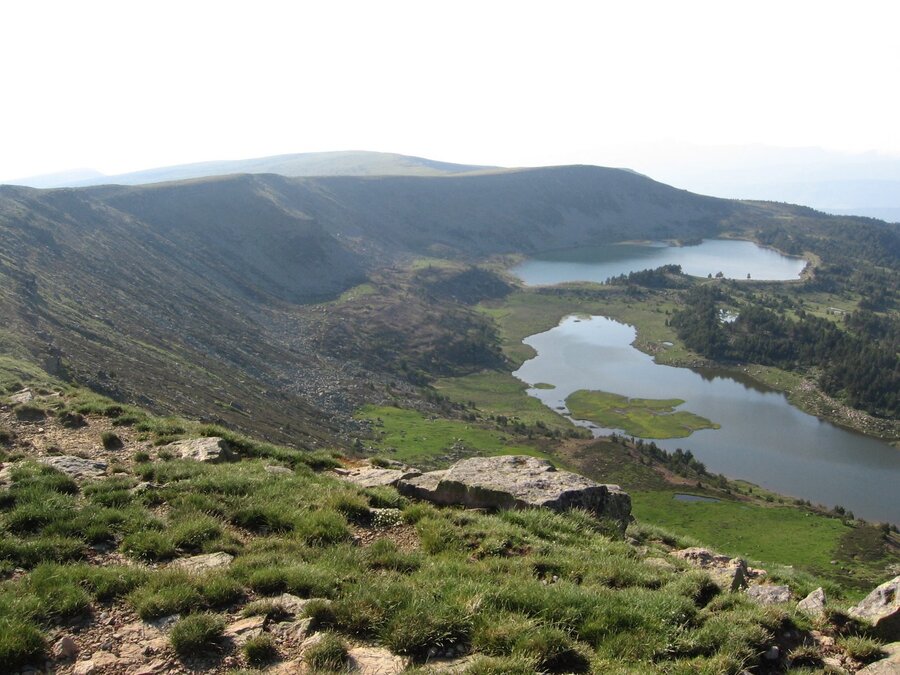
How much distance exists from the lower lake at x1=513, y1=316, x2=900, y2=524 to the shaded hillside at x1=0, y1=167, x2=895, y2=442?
67.5 ft

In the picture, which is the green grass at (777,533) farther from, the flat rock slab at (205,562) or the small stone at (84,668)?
the small stone at (84,668)

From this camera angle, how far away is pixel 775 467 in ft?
265

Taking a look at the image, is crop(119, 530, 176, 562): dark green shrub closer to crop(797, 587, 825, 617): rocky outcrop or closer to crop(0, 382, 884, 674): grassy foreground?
crop(0, 382, 884, 674): grassy foreground

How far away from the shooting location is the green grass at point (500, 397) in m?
97.5

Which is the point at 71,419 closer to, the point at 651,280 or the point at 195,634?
the point at 195,634

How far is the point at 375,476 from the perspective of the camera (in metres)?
Answer: 17.0

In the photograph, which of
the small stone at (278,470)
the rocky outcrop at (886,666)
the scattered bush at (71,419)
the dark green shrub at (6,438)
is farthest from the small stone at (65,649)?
the scattered bush at (71,419)

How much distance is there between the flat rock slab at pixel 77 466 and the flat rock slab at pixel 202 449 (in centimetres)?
209

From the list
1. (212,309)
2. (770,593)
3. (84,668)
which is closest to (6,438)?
(84,668)

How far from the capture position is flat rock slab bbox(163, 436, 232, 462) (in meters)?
16.6

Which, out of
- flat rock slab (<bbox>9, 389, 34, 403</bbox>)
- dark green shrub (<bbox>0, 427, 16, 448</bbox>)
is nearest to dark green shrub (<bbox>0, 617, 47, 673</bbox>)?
dark green shrub (<bbox>0, 427, 16, 448</bbox>)

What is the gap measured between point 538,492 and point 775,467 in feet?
266

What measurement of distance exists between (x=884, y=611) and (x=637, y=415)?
94.4 metres

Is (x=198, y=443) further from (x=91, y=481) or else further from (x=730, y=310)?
(x=730, y=310)
